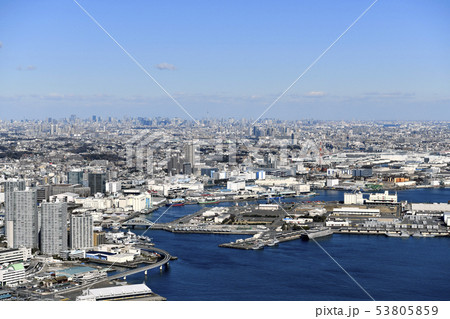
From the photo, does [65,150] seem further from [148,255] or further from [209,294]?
[209,294]

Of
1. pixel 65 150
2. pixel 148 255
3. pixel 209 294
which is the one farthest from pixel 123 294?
pixel 65 150

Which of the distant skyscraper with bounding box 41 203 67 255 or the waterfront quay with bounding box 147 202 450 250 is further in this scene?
the waterfront quay with bounding box 147 202 450 250

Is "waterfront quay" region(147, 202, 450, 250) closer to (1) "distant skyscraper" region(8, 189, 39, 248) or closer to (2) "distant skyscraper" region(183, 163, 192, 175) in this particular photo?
(1) "distant skyscraper" region(8, 189, 39, 248)

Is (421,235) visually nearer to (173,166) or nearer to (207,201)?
(207,201)

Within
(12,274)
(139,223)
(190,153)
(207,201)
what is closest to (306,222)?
(139,223)

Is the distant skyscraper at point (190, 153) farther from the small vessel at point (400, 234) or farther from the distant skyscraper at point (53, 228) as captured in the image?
the distant skyscraper at point (53, 228)

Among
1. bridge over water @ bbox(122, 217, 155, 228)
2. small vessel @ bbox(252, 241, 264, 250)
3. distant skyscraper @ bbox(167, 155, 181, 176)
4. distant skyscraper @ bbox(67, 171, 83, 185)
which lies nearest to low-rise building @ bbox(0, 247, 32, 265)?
small vessel @ bbox(252, 241, 264, 250)

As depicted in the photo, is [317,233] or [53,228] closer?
[53,228]
